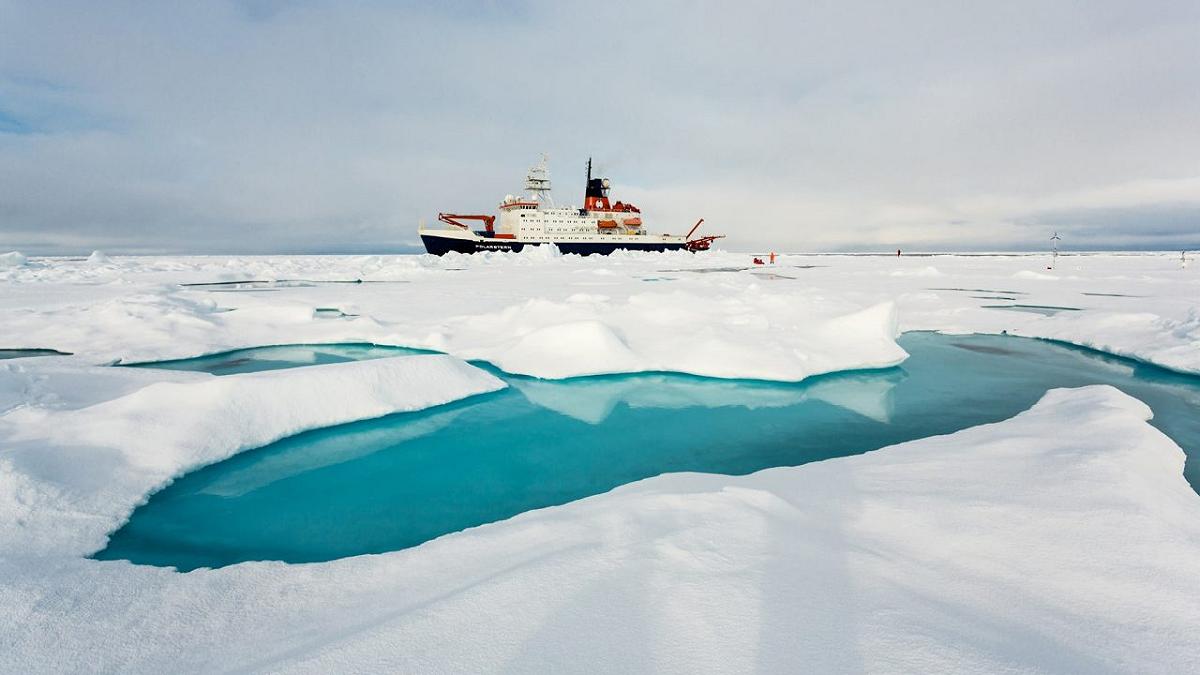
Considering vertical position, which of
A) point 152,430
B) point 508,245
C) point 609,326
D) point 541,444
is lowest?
point 541,444

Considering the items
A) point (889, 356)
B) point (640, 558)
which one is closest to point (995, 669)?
point (640, 558)

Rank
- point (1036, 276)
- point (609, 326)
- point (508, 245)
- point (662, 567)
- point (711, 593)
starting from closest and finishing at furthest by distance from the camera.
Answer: point (711, 593), point (662, 567), point (609, 326), point (1036, 276), point (508, 245)

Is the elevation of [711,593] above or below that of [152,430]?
above

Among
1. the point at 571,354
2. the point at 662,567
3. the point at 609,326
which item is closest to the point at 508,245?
the point at 609,326

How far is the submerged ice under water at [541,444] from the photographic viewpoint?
3.62 metres

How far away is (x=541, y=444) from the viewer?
543 centimetres

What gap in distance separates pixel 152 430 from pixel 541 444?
3.47 meters

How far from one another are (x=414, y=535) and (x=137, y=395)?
3.42 m

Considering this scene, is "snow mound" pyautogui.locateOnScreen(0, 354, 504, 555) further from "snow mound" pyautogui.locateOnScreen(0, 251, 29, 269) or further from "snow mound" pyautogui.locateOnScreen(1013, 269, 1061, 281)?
"snow mound" pyautogui.locateOnScreen(0, 251, 29, 269)

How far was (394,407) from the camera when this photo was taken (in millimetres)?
6168

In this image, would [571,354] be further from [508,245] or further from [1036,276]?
[508,245]

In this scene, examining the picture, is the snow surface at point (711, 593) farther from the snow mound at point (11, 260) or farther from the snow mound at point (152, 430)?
the snow mound at point (11, 260)

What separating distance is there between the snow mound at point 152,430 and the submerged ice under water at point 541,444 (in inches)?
7.0

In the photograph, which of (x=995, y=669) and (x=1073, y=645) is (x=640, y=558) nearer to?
(x=995, y=669)
